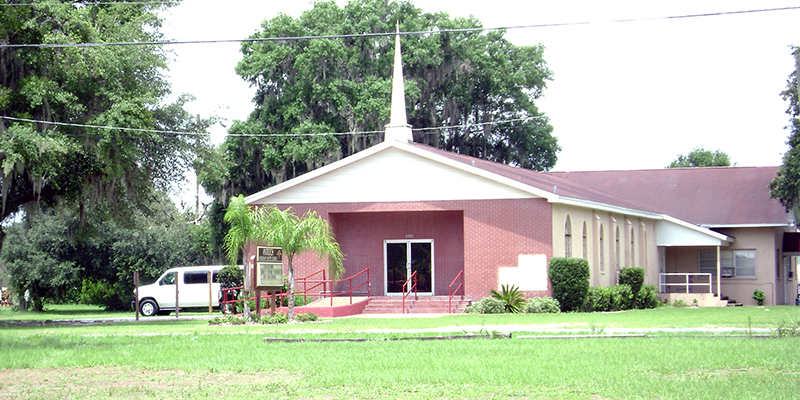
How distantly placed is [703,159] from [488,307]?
57.0 meters

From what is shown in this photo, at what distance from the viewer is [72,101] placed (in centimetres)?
2658

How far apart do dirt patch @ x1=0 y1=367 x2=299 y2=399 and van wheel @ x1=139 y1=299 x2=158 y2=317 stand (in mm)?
22059

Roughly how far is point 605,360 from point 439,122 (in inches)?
1559

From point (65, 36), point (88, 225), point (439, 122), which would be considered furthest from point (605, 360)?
point (439, 122)

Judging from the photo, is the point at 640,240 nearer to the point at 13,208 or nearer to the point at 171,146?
the point at 171,146

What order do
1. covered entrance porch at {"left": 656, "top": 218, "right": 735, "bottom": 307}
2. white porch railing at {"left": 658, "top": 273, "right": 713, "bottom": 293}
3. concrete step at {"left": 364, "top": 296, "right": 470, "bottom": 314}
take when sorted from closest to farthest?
concrete step at {"left": 364, "top": 296, "right": 470, "bottom": 314}, covered entrance porch at {"left": 656, "top": 218, "right": 735, "bottom": 307}, white porch railing at {"left": 658, "top": 273, "right": 713, "bottom": 293}

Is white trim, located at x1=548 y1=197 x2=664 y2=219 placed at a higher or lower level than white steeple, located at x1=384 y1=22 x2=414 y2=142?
lower

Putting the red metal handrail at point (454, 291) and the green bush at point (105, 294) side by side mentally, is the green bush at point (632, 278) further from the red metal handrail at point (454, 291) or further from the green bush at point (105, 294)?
the green bush at point (105, 294)

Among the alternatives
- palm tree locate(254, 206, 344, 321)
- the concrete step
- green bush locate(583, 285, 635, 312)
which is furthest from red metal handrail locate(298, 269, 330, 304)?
green bush locate(583, 285, 635, 312)

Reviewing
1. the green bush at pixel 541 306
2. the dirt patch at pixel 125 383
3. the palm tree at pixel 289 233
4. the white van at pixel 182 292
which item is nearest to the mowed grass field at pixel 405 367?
the dirt patch at pixel 125 383

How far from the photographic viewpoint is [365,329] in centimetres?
2064

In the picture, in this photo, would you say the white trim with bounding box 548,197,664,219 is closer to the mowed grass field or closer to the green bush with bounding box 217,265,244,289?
the mowed grass field

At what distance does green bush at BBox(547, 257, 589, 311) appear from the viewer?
93.9 ft

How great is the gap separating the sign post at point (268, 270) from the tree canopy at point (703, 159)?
201 ft
